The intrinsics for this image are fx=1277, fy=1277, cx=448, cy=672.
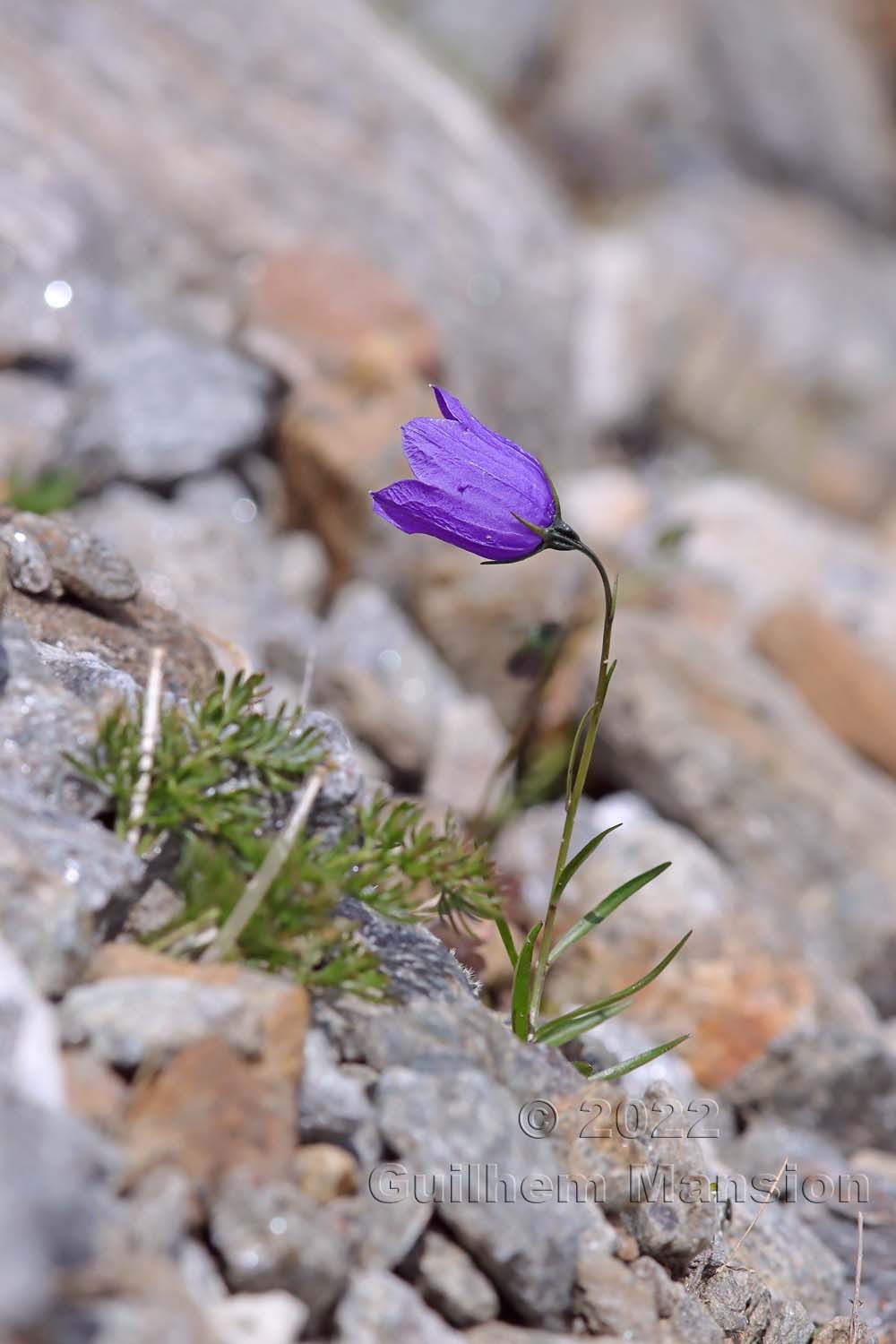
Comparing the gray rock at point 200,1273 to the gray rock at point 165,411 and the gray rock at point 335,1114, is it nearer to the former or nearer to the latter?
the gray rock at point 335,1114

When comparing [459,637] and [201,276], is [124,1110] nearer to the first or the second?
[459,637]

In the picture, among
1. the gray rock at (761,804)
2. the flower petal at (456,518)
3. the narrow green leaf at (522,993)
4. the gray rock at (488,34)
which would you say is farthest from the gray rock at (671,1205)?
the gray rock at (488,34)

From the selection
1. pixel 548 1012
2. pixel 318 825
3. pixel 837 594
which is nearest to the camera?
pixel 318 825

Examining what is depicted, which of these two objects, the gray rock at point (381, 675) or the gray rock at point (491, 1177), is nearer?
the gray rock at point (491, 1177)

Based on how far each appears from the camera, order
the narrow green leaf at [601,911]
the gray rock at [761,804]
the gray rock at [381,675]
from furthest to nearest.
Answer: the gray rock at [381,675], the gray rock at [761,804], the narrow green leaf at [601,911]

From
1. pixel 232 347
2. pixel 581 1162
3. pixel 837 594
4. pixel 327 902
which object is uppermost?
pixel 327 902

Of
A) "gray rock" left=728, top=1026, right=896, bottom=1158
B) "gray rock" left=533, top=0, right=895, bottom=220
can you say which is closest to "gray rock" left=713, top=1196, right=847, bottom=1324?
"gray rock" left=728, top=1026, right=896, bottom=1158

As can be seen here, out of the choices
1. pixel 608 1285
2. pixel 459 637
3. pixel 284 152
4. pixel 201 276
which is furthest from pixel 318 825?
pixel 284 152

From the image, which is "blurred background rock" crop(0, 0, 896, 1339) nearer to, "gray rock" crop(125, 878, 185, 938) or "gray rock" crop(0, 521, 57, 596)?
"gray rock" crop(0, 521, 57, 596)
